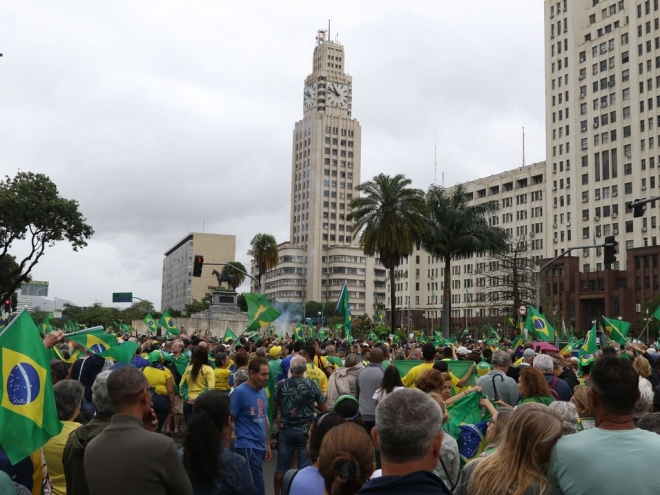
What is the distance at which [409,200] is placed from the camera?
39719 mm

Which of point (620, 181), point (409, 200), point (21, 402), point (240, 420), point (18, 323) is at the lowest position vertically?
point (240, 420)

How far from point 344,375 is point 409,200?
29.6m

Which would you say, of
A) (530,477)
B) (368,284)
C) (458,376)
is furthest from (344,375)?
(368,284)

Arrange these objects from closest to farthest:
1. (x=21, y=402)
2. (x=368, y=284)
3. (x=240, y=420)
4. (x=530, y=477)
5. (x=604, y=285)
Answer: (x=530, y=477)
(x=21, y=402)
(x=240, y=420)
(x=604, y=285)
(x=368, y=284)

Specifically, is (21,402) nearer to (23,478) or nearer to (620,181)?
(23,478)

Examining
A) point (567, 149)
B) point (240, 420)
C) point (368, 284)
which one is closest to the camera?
point (240, 420)

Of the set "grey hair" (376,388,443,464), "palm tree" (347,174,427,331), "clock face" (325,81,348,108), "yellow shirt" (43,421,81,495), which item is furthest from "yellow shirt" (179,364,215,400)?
"clock face" (325,81,348,108)

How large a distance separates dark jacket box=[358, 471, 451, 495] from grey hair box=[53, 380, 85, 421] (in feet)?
11.1

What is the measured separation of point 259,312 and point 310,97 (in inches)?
6022

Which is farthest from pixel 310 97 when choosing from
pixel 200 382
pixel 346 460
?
pixel 346 460

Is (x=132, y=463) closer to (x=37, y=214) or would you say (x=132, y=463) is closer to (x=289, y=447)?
(x=289, y=447)

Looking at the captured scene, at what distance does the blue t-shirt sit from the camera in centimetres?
787

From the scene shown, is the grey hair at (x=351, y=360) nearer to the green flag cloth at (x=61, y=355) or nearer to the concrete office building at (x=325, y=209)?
the green flag cloth at (x=61, y=355)

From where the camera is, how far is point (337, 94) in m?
164
